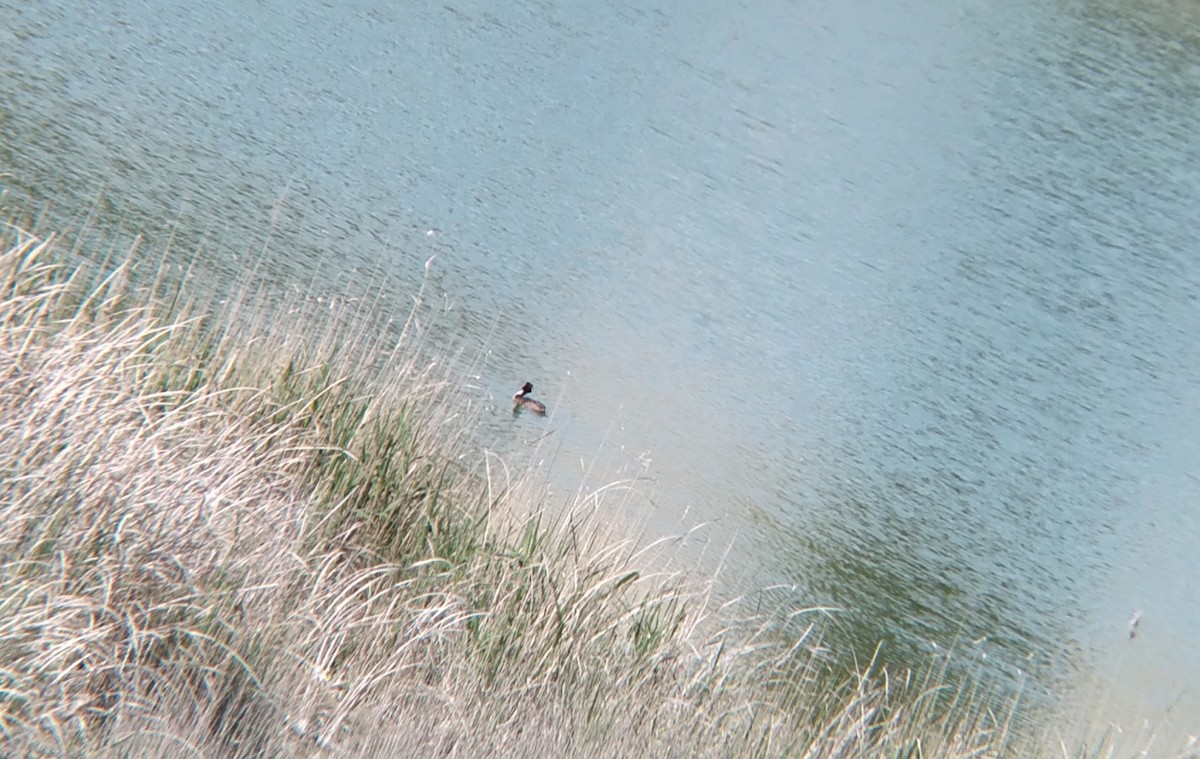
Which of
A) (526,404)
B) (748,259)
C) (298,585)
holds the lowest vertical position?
(298,585)

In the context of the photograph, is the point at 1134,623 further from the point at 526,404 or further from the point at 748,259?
the point at 748,259

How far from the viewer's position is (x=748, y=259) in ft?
37.3

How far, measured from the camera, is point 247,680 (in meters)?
2.84

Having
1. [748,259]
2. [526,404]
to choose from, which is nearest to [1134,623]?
[526,404]

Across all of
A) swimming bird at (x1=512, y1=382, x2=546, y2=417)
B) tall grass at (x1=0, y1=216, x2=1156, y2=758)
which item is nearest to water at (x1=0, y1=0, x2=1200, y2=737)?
swimming bird at (x1=512, y1=382, x2=546, y2=417)

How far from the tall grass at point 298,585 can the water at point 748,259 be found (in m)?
1.58

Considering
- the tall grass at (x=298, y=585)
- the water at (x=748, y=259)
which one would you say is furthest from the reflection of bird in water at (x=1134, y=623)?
the tall grass at (x=298, y=585)

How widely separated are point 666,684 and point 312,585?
1.26 m

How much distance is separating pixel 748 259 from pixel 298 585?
836cm

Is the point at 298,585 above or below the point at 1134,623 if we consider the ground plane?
below

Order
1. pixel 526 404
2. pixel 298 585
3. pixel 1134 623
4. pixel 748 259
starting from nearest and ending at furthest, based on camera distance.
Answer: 1. pixel 298 585
2. pixel 526 404
3. pixel 1134 623
4. pixel 748 259

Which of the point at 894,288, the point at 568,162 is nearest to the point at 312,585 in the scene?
the point at 568,162

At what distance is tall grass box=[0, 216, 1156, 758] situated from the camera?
2.71 m

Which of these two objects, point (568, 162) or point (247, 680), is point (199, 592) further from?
point (568, 162)
